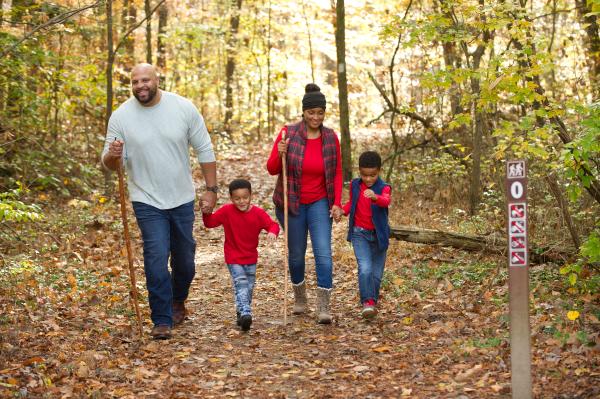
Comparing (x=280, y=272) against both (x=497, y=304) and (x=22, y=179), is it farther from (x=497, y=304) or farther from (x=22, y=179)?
(x=22, y=179)

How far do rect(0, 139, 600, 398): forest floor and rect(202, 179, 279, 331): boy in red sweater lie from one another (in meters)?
0.40

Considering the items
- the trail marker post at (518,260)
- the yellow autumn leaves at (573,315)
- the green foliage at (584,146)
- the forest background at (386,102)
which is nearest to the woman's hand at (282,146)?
the forest background at (386,102)

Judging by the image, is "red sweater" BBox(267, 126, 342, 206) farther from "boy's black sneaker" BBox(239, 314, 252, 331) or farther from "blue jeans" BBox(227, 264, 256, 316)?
"boy's black sneaker" BBox(239, 314, 252, 331)

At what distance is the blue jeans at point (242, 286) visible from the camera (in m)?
7.39

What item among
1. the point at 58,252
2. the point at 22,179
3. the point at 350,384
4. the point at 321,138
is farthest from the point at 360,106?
the point at 350,384

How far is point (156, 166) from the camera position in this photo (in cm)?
690

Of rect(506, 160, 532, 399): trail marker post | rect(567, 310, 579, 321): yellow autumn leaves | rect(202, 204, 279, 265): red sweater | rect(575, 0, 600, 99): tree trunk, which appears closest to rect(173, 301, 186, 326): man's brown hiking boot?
rect(202, 204, 279, 265): red sweater

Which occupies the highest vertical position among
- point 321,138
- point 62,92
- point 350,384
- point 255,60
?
point 255,60

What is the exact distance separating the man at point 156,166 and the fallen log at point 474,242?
323 centimetres

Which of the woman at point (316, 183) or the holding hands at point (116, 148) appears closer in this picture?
the holding hands at point (116, 148)

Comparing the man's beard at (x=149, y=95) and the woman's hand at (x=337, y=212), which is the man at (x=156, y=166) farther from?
the woman's hand at (x=337, y=212)

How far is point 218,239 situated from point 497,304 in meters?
7.51

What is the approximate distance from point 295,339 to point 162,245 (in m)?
1.60

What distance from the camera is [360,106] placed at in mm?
32500
